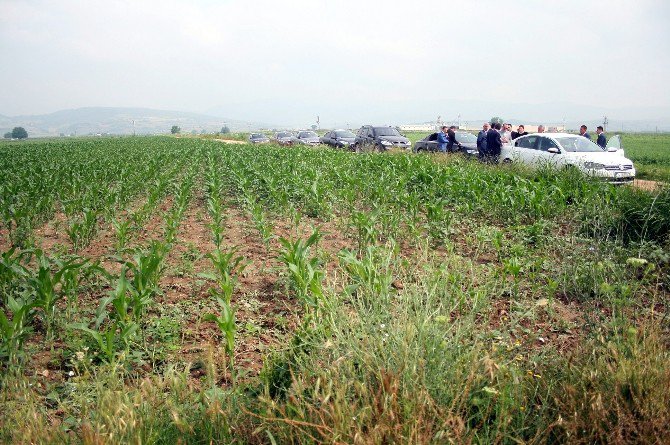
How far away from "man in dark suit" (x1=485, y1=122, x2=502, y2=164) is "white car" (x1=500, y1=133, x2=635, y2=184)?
0.89 feet

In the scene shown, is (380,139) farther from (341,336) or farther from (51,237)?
(341,336)

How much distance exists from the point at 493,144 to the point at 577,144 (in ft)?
9.02

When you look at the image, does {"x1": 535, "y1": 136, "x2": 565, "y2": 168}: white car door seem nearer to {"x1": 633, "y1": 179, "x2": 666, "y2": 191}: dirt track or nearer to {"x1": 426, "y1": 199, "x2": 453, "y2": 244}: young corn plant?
{"x1": 633, "y1": 179, "x2": 666, "y2": 191}: dirt track

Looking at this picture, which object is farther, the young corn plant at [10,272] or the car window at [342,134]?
the car window at [342,134]

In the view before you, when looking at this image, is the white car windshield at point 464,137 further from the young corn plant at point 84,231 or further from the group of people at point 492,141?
the young corn plant at point 84,231

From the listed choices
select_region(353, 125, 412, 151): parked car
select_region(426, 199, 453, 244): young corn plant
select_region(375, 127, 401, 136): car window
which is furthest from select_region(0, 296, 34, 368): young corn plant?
select_region(375, 127, 401, 136): car window

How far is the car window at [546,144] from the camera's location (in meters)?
13.9

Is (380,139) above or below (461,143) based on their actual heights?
above

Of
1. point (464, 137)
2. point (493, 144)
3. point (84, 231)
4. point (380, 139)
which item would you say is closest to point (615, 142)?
point (493, 144)

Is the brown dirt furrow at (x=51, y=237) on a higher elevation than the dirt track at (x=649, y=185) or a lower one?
lower

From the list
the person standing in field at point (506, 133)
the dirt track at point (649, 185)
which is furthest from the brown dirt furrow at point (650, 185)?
the person standing in field at point (506, 133)

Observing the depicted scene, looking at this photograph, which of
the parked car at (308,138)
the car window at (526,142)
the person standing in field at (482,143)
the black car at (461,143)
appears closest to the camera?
the car window at (526,142)

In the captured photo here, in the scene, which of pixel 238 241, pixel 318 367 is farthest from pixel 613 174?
pixel 318 367

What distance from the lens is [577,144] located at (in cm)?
1379
